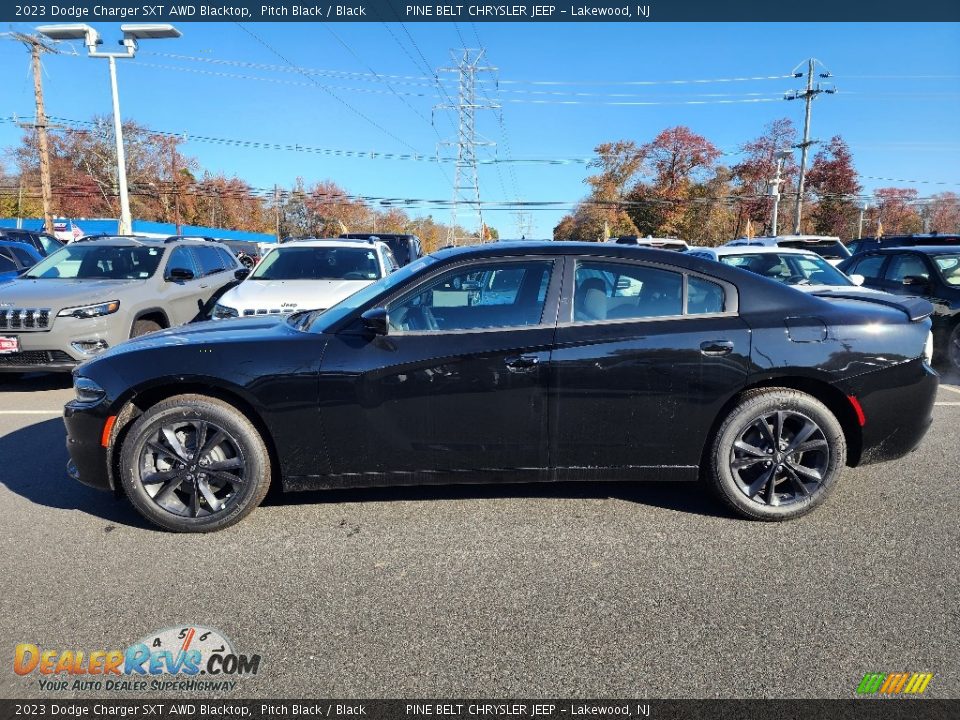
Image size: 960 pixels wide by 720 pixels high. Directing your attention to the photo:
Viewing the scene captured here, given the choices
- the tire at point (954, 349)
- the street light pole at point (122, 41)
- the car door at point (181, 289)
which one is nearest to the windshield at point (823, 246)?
the tire at point (954, 349)

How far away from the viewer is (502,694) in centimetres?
230

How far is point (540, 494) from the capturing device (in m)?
4.09

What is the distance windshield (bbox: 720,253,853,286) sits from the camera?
8234mm

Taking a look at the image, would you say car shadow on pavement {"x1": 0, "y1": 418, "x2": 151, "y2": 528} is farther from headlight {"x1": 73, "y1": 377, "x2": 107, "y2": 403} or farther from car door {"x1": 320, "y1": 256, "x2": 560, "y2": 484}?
car door {"x1": 320, "y1": 256, "x2": 560, "y2": 484}

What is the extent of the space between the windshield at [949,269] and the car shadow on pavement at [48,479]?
930 cm

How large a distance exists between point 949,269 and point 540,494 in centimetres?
725

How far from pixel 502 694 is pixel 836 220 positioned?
61533mm

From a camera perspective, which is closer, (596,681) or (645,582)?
(596,681)

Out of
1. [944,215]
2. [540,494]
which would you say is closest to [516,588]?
[540,494]

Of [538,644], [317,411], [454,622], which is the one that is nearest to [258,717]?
[454,622]

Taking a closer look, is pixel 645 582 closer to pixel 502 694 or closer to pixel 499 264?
pixel 502 694

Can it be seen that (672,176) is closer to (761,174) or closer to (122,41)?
(761,174)

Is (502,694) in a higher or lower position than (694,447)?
lower
